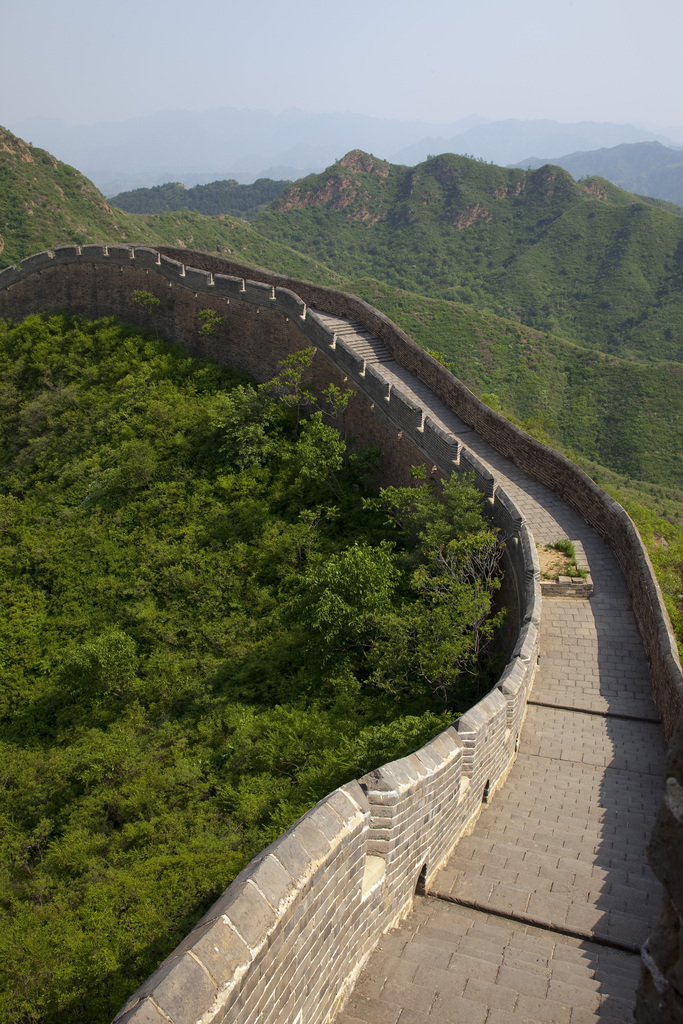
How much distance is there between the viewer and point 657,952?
2.34 meters

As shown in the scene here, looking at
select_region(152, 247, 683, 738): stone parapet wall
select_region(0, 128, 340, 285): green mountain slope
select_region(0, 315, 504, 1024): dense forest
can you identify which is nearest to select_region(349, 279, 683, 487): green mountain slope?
select_region(0, 128, 340, 285): green mountain slope

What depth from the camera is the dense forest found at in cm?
707

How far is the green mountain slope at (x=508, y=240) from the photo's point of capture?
6294cm

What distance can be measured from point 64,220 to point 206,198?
9020cm

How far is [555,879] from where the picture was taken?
5.46m

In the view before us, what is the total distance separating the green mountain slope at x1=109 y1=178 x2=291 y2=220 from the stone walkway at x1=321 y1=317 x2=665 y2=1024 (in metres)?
120

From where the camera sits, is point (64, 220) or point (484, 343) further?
point (64, 220)

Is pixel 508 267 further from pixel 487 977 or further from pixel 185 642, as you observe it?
pixel 487 977

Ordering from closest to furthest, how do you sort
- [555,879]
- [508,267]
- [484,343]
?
[555,879], [484,343], [508,267]

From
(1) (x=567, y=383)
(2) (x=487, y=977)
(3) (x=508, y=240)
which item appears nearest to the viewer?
(2) (x=487, y=977)

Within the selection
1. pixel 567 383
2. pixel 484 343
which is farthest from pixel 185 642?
pixel 484 343

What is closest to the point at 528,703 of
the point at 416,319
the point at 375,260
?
the point at 416,319

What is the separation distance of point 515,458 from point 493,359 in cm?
3171

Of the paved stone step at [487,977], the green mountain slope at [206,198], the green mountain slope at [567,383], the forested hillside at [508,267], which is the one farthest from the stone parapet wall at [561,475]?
the green mountain slope at [206,198]
